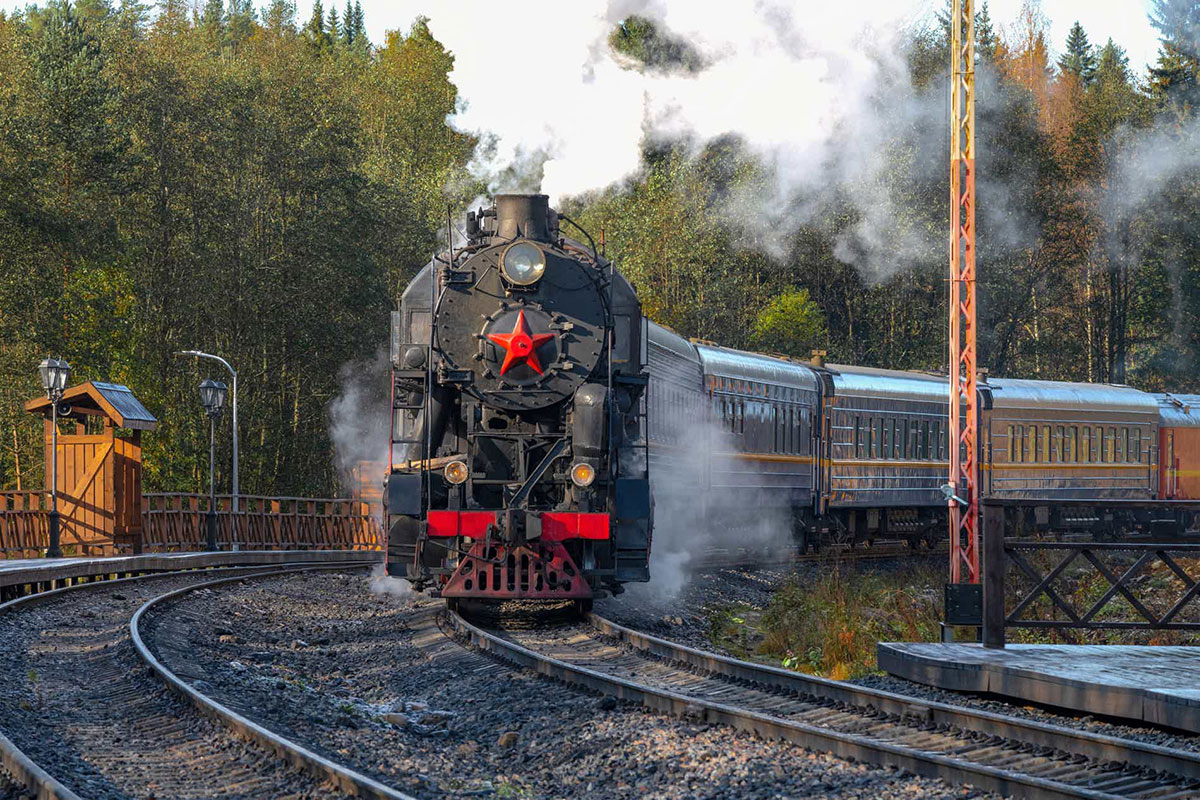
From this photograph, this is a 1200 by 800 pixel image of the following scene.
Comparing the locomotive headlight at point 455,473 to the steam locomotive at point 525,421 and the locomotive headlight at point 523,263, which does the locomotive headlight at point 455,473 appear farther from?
the locomotive headlight at point 523,263

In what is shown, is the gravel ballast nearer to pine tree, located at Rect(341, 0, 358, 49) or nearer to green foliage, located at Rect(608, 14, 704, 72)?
green foliage, located at Rect(608, 14, 704, 72)

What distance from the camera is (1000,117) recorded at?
5088 cm

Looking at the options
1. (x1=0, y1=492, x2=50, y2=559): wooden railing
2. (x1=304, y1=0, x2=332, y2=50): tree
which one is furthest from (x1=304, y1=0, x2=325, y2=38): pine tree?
(x1=0, y1=492, x2=50, y2=559): wooden railing

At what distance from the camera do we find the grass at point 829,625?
12914mm

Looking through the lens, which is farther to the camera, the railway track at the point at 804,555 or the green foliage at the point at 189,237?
the green foliage at the point at 189,237

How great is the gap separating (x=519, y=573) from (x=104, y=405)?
43.7 feet

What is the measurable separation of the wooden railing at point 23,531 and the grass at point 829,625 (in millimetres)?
12369

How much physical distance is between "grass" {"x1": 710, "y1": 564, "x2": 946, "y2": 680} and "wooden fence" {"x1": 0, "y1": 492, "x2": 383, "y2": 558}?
741 cm

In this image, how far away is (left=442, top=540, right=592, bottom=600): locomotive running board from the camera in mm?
13391

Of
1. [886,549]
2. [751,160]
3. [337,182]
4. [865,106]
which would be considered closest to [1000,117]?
[865,106]

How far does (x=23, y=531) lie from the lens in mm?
23938

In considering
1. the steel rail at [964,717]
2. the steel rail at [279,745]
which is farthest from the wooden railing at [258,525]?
the steel rail at [964,717]

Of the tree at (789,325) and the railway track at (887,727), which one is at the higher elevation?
the tree at (789,325)

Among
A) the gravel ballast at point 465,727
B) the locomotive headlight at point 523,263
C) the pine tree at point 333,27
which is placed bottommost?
the gravel ballast at point 465,727
